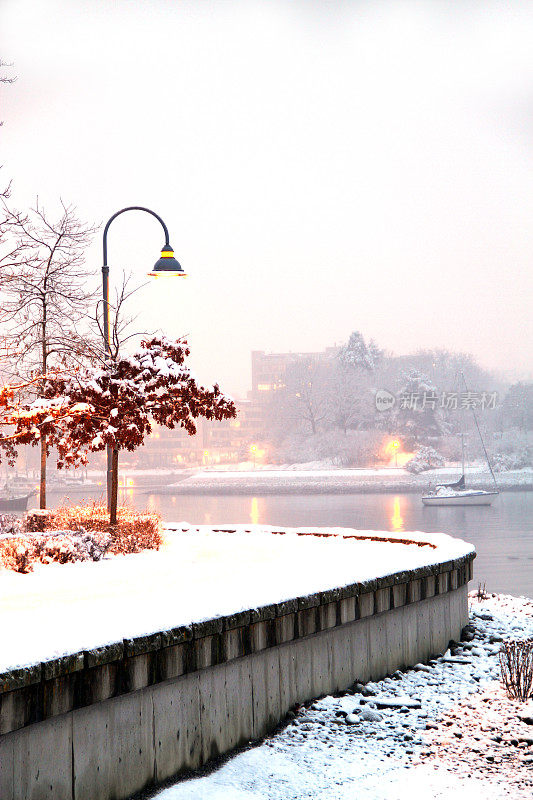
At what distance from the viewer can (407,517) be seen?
74312mm

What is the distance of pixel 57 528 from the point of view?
17562 millimetres

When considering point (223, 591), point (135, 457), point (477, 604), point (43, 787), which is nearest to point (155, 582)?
point (223, 591)

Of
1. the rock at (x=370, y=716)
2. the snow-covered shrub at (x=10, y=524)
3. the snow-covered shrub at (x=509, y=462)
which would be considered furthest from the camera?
the snow-covered shrub at (x=509, y=462)

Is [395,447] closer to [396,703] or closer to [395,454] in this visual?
[395,454]

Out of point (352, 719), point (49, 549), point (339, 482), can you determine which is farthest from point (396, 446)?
point (352, 719)

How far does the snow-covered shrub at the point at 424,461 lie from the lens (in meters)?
122

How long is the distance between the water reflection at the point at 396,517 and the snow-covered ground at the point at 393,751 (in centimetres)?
5220

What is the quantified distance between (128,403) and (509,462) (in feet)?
398

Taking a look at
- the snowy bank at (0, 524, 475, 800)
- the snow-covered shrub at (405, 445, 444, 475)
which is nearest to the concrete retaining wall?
the snowy bank at (0, 524, 475, 800)

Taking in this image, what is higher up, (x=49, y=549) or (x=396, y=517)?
A: (x=49, y=549)

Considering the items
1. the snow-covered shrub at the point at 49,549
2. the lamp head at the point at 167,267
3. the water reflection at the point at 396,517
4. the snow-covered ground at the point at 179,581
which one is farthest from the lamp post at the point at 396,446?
the snow-covered shrub at the point at 49,549

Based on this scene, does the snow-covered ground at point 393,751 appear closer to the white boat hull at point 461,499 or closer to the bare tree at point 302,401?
the white boat hull at point 461,499

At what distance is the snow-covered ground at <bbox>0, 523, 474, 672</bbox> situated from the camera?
760 cm

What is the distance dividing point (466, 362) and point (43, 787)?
163819 millimetres
